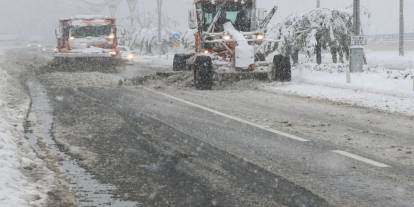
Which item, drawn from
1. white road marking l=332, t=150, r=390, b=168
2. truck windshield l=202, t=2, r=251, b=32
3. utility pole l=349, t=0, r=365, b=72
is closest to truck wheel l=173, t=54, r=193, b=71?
truck windshield l=202, t=2, r=251, b=32

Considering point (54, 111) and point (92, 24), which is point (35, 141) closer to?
point (54, 111)

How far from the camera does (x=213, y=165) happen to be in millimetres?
7531

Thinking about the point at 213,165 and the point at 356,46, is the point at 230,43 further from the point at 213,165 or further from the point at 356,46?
the point at 213,165

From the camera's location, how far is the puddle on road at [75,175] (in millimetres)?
6102

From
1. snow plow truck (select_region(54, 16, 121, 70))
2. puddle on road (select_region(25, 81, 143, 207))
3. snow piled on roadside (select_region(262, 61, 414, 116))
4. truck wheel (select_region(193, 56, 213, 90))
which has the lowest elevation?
puddle on road (select_region(25, 81, 143, 207))

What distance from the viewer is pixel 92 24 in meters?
30.3

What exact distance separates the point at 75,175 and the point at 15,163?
721mm

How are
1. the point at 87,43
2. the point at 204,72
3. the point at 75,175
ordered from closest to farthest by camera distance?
the point at 75,175 < the point at 204,72 < the point at 87,43

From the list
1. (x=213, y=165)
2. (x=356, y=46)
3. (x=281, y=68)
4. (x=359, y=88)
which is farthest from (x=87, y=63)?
(x=213, y=165)

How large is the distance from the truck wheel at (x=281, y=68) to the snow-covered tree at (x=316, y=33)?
6.43 m

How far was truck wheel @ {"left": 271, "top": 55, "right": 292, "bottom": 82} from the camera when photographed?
65.0 feet

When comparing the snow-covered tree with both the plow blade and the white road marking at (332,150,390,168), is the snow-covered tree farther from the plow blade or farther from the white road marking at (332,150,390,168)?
the white road marking at (332,150,390,168)

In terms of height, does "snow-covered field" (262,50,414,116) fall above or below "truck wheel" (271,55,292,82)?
below

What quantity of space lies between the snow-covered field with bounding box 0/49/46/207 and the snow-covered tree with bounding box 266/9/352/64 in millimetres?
16987
